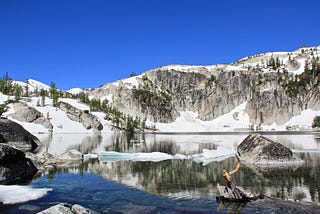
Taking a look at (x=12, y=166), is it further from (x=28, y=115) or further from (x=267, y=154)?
(x=28, y=115)

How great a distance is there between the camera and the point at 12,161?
30.9 metres

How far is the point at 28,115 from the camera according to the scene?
16212 centimetres

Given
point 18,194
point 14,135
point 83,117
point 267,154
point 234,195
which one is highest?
point 83,117

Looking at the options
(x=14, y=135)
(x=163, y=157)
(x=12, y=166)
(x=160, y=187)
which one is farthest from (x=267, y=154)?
(x=14, y=135)

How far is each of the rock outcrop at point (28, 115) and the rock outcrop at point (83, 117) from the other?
19069mm

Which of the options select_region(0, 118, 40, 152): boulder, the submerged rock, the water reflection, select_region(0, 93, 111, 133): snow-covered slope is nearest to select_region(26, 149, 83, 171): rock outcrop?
the water reflection

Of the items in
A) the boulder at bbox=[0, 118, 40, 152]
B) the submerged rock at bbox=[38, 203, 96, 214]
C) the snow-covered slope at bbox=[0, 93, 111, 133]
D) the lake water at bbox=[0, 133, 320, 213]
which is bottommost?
the lake water at bbox=[0, 133, 320, 213]

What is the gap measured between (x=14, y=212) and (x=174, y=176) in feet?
55.0

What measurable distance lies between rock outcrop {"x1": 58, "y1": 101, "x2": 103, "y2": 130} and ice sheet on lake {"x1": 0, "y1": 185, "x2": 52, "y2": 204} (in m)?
156

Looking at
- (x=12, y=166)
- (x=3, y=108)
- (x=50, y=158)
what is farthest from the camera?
(x=3, y=108)

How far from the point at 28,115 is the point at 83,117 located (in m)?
29.9

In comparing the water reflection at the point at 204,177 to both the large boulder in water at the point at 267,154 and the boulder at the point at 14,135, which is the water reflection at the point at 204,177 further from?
the boulder at the point at 14,135

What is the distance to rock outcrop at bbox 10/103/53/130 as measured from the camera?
160m

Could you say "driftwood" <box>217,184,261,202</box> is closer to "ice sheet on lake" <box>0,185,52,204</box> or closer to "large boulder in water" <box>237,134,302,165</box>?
"ice sheet on lake" <box>0,185,52,204</box>
